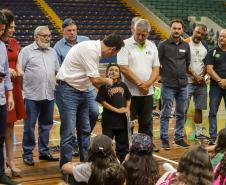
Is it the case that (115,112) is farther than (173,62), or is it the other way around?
(173,62)

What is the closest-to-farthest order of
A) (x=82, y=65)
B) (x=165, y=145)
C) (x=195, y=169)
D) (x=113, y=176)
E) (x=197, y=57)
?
(x=195, y=169), (x=113, y=176), (x=82, y=65), (x=165, y=145), (x=197, y=57)

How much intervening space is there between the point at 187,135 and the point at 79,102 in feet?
8.52

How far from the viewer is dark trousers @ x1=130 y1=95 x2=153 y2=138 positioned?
18.1 feet

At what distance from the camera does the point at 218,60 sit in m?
6.18

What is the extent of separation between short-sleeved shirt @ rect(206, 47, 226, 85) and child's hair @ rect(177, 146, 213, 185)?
3566mm

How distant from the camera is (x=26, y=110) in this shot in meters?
5.13

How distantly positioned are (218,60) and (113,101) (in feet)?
6.08

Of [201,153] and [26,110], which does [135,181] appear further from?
[26,110]

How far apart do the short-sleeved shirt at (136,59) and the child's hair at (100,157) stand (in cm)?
227

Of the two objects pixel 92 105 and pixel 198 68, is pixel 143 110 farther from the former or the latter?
pixel 198 68

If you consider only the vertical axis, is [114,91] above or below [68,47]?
below

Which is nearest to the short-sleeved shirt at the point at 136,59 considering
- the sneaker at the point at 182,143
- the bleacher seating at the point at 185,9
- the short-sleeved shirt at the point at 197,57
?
the short-sleeved shirt at the point at 197,57

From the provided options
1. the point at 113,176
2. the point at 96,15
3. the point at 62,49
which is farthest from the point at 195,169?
the point at 96,15

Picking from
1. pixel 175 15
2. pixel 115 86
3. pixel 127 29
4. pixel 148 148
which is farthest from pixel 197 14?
pixel 148 148
